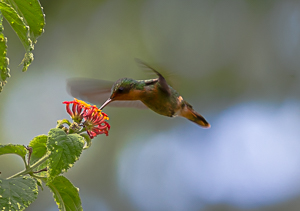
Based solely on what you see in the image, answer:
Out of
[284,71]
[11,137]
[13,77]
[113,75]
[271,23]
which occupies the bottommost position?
[11,137]

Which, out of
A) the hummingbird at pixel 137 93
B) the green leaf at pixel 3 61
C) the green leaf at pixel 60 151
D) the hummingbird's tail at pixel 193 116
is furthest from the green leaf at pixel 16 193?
the hummingbird's tail at pixel 193 116

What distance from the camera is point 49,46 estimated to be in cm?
478

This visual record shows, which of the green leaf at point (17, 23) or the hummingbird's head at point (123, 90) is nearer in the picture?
the green leaf at point (17, 23)

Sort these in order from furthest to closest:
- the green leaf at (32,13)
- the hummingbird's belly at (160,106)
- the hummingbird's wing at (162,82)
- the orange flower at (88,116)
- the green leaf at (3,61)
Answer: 1. the hummingbird's belly at (160,106)
2. the hummingbird's wing at (162,82)
3. the orange flower at (88,116)
4. the green leaf at (32,13)
5. the green leaf at (3,61)

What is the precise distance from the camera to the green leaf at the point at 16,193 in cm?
84

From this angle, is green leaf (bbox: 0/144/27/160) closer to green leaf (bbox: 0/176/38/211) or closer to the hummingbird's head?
green leaf (bbox: 0/176/38/211)

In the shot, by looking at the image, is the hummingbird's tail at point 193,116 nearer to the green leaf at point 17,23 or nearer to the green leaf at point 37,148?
the green leaf at point 37,148

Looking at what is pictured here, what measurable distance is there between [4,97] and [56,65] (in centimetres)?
88

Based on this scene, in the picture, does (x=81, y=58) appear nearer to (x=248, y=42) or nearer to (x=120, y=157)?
(x=120, y=157)

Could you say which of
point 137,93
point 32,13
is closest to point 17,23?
point 32,13

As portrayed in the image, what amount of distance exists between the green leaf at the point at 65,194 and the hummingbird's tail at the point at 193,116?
3.59 feet

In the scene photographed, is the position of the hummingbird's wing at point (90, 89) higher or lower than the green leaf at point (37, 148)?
higher

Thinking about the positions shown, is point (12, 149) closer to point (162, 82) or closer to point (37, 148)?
point (37, 148)

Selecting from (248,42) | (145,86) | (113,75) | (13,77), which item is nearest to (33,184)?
(145,86)
